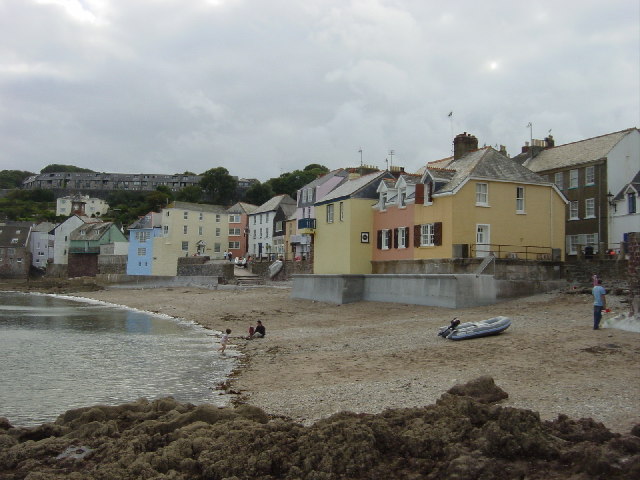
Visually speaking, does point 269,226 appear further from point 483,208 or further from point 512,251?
point 512,251

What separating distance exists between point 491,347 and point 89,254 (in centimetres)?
8905

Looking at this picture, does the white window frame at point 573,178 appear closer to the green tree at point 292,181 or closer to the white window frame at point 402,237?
the white window frame at point 402,237

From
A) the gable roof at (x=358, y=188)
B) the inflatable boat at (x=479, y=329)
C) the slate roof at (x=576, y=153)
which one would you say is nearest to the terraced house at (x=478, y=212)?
the gable roof at (x=358, y=188)

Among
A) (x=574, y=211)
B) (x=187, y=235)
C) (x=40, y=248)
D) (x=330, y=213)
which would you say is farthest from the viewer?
(x=40, y=248)

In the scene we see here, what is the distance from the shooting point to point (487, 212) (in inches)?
1227

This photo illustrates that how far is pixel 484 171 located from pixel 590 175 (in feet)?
43.3

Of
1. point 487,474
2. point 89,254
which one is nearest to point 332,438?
point 487,474

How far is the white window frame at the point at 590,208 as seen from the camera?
3981 centimetres

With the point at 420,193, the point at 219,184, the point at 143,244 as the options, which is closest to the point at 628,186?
the point at 420,193

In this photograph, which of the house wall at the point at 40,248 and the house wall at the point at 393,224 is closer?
the house wall at the point at 393,224

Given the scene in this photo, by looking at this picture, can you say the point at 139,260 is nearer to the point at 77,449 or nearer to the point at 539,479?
the point at 77,449

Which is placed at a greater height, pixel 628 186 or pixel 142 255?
pixel 628 186

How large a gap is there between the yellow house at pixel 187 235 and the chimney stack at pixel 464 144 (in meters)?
51.0

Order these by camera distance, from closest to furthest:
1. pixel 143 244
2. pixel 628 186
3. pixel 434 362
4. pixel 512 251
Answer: pixel 434 362 → pixel 512 251 → pixel 628 186 → pixel 143 244
